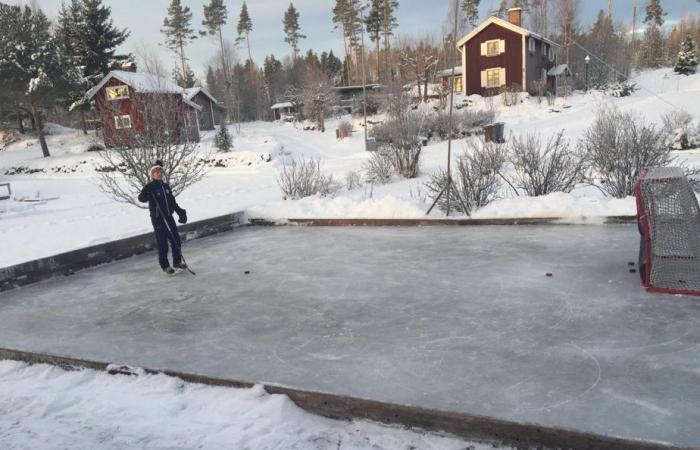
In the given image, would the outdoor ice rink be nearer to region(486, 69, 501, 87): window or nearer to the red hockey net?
the red hockey net

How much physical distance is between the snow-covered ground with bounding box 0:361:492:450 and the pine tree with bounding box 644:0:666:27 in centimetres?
8556

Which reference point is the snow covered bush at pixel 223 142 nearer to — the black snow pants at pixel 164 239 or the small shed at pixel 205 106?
the small shed at pixel 205 106

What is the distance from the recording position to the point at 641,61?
60.5 m

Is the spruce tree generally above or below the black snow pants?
above

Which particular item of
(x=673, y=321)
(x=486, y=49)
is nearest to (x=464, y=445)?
(x=673, y=321)

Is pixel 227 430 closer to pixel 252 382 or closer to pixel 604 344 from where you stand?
pixel 252 382

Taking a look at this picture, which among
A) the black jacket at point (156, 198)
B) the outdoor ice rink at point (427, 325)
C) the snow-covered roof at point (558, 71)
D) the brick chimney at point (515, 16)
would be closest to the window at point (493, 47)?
the brick chimney at point (515, 16)

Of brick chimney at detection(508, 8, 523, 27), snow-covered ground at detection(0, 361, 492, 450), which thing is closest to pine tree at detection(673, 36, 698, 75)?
brick chimney at detection(508, 8, 523, 27)

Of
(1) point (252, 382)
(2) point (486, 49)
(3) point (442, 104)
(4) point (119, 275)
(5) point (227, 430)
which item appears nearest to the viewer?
(5) point (227, 430)

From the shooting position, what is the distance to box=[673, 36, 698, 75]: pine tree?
45.2 meters

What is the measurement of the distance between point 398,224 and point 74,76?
3673 centimetres

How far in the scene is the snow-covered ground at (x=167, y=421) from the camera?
342cm

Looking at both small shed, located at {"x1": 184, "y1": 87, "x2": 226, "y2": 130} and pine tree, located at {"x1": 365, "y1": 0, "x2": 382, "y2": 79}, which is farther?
pine tree, located at {"x1": 365, "y1": 0, "x2": 382, "y2": 79}

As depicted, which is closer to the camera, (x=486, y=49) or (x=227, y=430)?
(x=227, y=430)
